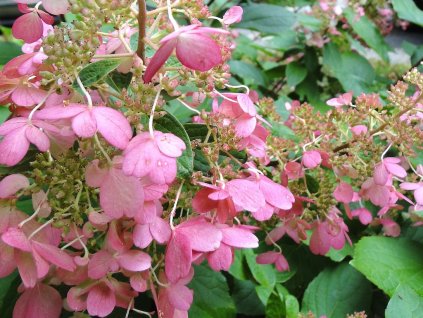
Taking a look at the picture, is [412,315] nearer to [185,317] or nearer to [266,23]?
[185,317]

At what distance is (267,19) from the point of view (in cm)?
151

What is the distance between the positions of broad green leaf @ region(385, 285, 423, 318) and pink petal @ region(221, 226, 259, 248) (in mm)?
239

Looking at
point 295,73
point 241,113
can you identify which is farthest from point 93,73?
point 295,73

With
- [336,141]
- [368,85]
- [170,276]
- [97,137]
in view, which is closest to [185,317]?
[170,276]

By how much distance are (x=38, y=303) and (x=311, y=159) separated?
38 centimetres

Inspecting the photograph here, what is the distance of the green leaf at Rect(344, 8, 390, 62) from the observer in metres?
1.68

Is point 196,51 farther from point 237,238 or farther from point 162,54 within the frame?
point 237,238

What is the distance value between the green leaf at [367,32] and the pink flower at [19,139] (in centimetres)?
136

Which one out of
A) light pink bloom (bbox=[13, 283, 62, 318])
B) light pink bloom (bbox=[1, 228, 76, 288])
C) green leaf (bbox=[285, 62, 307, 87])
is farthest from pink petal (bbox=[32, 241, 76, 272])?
green leaf (bbox=[285, 62, 307, 87])

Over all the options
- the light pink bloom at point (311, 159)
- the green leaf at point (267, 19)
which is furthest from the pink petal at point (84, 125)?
the green leaf at point (267, 19)

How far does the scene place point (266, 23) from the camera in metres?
1.50

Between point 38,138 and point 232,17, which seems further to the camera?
point 232,17

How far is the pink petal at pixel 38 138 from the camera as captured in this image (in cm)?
50

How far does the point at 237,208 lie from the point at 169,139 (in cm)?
12
